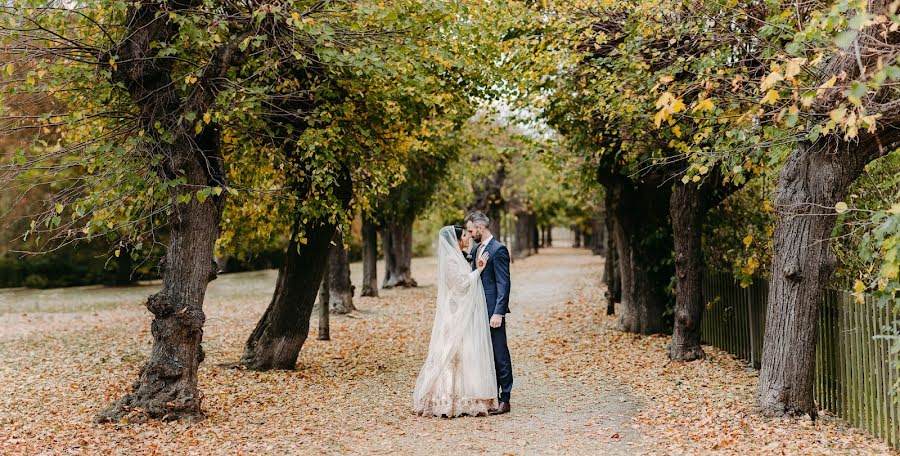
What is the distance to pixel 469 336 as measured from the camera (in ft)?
28.0

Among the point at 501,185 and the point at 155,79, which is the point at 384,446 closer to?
the point at 155,79

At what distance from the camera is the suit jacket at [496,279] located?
8586mm

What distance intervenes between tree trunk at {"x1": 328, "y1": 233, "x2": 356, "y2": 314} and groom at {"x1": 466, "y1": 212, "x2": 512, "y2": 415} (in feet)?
40.1

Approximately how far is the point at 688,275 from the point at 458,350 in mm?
5099

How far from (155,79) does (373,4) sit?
2760 millimetres

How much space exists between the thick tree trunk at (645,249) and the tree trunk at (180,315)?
9.08 metres

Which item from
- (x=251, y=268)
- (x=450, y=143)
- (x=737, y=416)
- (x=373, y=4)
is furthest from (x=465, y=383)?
(x=251, y=268)

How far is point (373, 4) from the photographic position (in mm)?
9289

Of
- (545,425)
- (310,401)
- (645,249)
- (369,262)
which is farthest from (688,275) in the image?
(369,262)

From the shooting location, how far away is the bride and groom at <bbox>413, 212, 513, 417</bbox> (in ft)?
27.8

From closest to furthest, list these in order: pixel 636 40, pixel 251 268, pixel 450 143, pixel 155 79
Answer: pixel 155 79, pixel 636 40, pixel 450 143, pixel 251 268

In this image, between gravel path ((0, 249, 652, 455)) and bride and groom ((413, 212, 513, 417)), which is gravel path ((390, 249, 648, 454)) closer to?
gravel path ((0, 249, 652, 455))

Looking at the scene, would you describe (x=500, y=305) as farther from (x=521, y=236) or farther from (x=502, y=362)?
(x=521, y=236)

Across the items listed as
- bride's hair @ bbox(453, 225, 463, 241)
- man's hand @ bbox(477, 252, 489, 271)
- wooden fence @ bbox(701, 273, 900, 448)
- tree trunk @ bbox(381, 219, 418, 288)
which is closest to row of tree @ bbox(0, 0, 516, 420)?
bride's hair @ bbox(453, 225, 463, 241)
